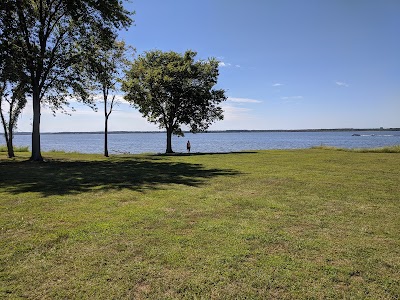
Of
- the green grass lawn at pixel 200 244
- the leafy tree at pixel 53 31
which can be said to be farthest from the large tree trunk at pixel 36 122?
the green grass lawn at pixel 200 244

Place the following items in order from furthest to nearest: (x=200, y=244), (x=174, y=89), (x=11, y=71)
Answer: (x=174, y=89) → (x=11, y=71) → (x=200, y=244)

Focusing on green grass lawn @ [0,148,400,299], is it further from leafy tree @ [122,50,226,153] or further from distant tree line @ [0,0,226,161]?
leafy tree @ [122,50,226,153]

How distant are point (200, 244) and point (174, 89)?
31705 millimetres

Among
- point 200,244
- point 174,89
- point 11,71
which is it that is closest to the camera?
point 200,244

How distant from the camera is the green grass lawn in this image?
3.78 metres

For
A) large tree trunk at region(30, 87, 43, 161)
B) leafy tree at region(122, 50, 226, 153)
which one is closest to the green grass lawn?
large tree trunk at region(30, 87, 43, 161)

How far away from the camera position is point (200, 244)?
5.09m

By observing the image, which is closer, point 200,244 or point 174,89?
point 200,244

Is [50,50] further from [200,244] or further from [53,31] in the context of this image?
[200,244]

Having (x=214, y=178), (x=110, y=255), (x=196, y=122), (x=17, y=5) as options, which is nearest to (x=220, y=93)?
(x=196, y=122)

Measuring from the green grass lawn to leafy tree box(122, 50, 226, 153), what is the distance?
2682 cm

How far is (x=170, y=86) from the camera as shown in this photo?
3519 cm

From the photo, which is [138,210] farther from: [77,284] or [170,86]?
[170,86]

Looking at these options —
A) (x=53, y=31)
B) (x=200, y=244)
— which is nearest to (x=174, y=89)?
(x=53, y=31)
